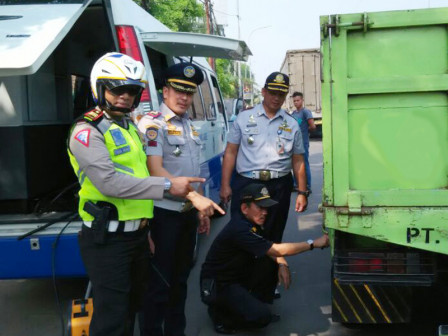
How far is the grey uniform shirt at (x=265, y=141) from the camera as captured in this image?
4.24 metres

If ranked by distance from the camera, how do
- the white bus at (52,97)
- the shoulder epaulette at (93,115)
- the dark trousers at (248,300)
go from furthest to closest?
the dark trousers at (248,300)
the white bus at (52,97)
the shoulder epaulette at (93,115)

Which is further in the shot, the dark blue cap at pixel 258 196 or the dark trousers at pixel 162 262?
the dark blue cap at pixel 258 196

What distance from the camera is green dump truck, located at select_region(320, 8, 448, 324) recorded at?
2838mm

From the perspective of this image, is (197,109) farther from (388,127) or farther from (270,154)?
(388,127)

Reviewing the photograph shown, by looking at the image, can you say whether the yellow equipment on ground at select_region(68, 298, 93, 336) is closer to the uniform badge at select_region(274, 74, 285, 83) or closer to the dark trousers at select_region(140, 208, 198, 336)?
the dark trousers at select_region(140, 208, 198, 336)

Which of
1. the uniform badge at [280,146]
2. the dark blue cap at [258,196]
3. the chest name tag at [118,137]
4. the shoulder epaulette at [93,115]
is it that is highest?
the shoulder epaulette at [93,115]

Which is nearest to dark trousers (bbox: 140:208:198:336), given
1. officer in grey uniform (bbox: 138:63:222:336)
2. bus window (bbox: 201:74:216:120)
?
officer in grey uniform (bbox: 138:63:222:336)

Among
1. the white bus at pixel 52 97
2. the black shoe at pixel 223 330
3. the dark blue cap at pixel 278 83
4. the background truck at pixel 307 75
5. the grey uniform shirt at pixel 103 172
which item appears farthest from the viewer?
the background truck at pixel 307 75

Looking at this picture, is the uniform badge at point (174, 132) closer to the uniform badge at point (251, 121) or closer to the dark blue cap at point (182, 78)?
the dark blue cap at point (182, 78)

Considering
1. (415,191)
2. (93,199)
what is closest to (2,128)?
(93,199)

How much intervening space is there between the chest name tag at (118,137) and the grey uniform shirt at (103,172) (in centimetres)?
7

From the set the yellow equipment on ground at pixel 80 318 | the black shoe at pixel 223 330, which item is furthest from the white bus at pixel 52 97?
the black shoe at pixel 223 330

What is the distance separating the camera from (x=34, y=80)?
15.1 feet

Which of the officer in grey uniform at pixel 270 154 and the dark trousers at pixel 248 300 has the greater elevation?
the officer in grey uniform at pixel 270 154
